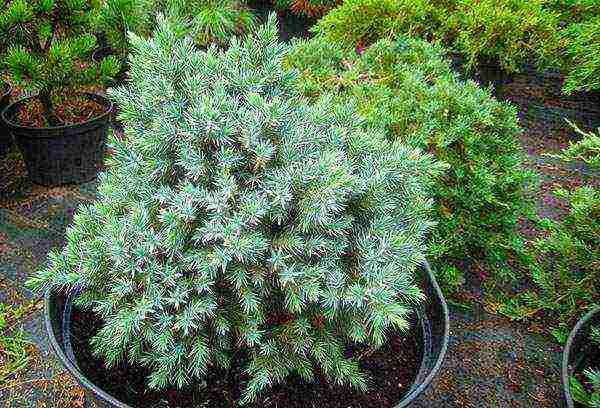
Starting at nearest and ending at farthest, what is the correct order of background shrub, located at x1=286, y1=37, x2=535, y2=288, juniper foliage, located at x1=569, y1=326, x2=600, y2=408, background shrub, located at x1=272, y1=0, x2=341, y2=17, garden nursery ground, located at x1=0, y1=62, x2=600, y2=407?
juniper foliage, located at x1=569, y1=326, x2=600, y2=408 < garden nursery ground, located at x1=0, y1=62, x2=600, y2=407 < background shrub, located at x1=286, y1=37, x2=535, y2=288 < background shrub, located at x1=272, y1=0, x2=341, y2=17

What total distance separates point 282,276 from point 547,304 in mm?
1875

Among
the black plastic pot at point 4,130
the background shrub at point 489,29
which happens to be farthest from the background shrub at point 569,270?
the black plastic pot at point 4,130

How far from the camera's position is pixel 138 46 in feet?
4.99

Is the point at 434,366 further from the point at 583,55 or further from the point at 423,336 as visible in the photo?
the point at 583,55

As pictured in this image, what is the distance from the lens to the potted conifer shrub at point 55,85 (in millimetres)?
2887

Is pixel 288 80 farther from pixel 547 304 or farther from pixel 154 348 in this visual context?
pixel 547 304

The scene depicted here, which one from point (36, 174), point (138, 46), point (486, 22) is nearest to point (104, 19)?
point (36, 174)

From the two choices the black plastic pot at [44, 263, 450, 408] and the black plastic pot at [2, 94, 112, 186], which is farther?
the black plastic pot at [2, 94, 112, 186]

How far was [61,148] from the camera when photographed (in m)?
3.29

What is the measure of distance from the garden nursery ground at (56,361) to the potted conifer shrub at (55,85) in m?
0.21

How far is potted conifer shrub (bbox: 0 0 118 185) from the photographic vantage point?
114 inches

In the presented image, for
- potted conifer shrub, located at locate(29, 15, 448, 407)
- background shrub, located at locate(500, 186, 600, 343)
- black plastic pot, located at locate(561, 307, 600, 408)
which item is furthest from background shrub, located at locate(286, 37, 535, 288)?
potted conifer shrub, located at locate(29, 15, 448, 407)

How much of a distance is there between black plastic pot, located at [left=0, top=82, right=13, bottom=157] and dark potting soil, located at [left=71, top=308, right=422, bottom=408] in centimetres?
246

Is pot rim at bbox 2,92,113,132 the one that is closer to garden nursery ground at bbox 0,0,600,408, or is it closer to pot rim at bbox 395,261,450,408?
garden nursery ground at bbox 0,0,600,408
